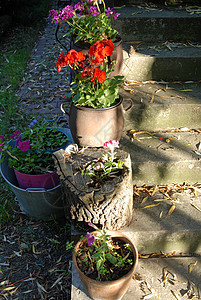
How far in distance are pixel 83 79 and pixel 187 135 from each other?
112 cm

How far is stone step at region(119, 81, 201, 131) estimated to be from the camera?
2740 mm

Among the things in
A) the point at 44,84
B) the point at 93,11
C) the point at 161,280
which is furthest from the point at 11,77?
the point at 161,280

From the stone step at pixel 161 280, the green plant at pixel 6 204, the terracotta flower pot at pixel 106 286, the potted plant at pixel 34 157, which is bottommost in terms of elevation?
the green plant at pixel 6 204

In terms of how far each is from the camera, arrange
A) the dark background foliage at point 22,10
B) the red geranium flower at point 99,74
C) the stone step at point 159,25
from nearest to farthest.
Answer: the red geranium flower at point 99,74 → the stone step at point 159,25 → the dark background foliage at point 22,10

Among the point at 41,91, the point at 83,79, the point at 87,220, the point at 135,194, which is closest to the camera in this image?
the point at 87,220

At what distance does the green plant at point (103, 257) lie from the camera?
1901mm

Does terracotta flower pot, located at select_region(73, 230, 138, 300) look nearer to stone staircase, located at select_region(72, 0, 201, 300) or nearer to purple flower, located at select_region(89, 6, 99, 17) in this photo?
stone staircase, located at select_region(72, 0, 201, 300)

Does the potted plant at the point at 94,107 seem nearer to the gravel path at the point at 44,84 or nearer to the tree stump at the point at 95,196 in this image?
the tree stump at the point at 95,196

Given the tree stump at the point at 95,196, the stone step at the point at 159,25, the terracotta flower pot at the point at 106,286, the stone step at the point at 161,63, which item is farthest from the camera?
the stone step at the point at 159,25

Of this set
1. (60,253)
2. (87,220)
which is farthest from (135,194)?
(60,253)

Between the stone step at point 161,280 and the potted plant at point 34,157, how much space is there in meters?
0.77

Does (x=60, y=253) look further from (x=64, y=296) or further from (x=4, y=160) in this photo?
(x=4, y=160)

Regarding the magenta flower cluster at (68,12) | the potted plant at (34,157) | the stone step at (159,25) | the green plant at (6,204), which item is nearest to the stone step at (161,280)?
the potted plant at (34,157)

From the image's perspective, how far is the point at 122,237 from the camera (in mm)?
2098
